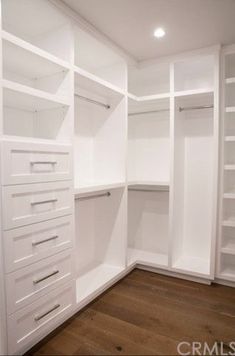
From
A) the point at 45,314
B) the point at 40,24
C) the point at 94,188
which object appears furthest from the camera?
the point at 94,188

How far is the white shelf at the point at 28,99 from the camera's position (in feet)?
4.88

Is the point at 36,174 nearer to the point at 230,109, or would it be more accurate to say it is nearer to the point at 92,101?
the point at 92,101

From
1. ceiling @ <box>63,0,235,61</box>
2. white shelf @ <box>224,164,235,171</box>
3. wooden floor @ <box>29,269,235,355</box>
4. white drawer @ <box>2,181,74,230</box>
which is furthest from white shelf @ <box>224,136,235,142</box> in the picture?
white drawer @ <box>2,181,74,230</box>

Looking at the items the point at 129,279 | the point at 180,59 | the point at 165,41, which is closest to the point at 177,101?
the point at 180,59

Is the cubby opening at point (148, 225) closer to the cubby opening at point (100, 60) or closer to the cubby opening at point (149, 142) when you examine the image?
the cubby opening at point (149, 142)

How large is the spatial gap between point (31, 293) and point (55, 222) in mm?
461

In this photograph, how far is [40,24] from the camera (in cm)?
184

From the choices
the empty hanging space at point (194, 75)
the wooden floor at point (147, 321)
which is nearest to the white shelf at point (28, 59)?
the empty hanging space at point (194, 75)

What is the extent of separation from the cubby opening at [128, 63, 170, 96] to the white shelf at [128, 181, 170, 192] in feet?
3.66

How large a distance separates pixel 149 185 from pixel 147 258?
2.79 ft

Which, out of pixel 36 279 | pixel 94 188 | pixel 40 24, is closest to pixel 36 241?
pixel 36 279

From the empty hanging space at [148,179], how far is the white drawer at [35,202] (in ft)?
4.31

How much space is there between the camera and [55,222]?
1.73 metres

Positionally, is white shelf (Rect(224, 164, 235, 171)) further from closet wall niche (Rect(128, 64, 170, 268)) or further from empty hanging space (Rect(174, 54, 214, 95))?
empty hanging space (Rect(174, 54, 214, 95))
